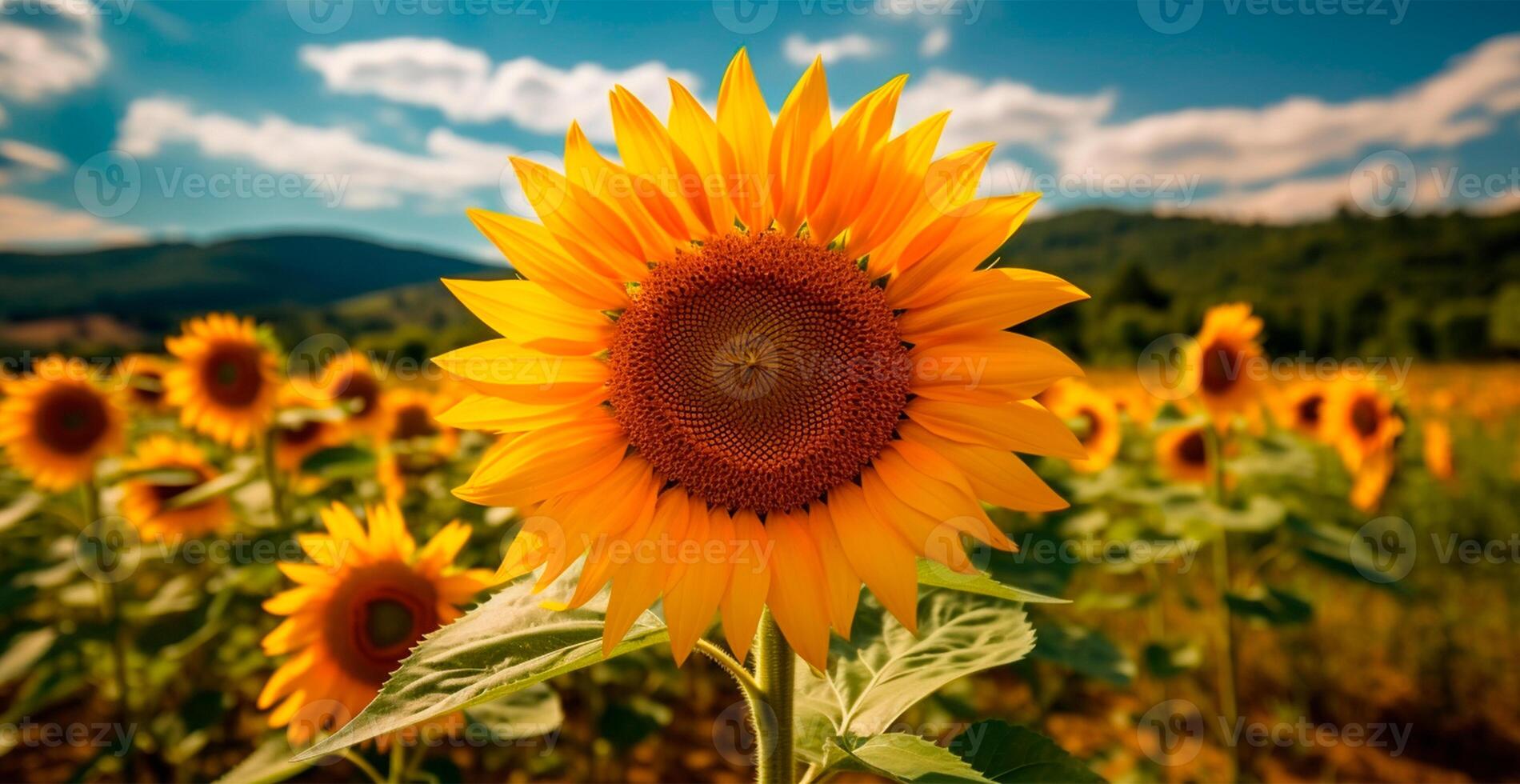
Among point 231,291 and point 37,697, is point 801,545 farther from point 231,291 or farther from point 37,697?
point 231,291

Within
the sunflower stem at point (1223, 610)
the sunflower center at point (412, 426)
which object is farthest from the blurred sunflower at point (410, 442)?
the sunflower stem at point (1223, 610)

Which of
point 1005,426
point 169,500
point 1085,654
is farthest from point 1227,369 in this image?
point 169,500

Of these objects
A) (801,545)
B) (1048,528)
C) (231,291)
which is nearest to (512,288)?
(801,545)

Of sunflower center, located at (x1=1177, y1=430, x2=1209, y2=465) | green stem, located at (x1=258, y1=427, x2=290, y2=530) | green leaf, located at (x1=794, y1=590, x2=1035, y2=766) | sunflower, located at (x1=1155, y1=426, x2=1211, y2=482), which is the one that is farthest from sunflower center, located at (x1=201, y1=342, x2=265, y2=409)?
sunflower center, located at (x1=1177, y1=430, x2=1209, y2=465)

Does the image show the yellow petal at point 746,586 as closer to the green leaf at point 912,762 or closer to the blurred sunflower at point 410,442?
the green leaf at point 912,762

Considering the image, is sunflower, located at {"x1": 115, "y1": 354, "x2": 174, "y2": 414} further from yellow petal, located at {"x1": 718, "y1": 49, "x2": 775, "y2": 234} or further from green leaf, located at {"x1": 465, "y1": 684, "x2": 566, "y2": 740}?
yellow petal, located at {"x1": 718, "y1": 49, "x2": 775, "y2": 234}
